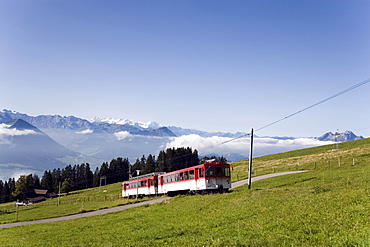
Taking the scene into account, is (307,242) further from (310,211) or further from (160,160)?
(160,160)

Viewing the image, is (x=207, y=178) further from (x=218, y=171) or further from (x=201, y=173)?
(x=218, y=171)

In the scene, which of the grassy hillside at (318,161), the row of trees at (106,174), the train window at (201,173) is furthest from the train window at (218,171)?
the row of trees at (106,174)

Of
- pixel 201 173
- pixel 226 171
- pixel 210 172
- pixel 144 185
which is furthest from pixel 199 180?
pixel 144 185

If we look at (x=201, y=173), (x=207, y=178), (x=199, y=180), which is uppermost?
(x=201, y=173)

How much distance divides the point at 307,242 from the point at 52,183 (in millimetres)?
184870

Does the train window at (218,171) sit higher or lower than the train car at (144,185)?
higher

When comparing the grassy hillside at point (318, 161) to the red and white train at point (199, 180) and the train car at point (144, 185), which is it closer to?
the train car at point (144, 185)

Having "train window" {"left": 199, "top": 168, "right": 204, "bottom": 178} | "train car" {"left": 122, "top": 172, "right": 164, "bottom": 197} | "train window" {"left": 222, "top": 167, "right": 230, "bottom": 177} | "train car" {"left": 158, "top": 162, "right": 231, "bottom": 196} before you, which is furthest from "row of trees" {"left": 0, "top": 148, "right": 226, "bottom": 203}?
"train window" {"left": 199, "top": 168, "right": 204, "bottom": 178}

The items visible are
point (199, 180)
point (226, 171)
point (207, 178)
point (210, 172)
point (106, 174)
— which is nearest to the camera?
point (207, 178)

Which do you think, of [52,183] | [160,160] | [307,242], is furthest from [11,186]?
[307,242]

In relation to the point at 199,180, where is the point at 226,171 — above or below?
above

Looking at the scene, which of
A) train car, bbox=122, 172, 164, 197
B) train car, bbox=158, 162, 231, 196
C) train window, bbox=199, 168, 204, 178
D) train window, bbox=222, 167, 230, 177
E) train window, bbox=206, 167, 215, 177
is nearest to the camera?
train car, bbox=158, 162, 231, 196

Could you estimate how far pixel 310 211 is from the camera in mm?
17234

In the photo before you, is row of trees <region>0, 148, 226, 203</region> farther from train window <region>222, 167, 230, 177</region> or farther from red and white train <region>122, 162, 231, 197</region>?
train window <region>222, 167, 230, 177</region>
